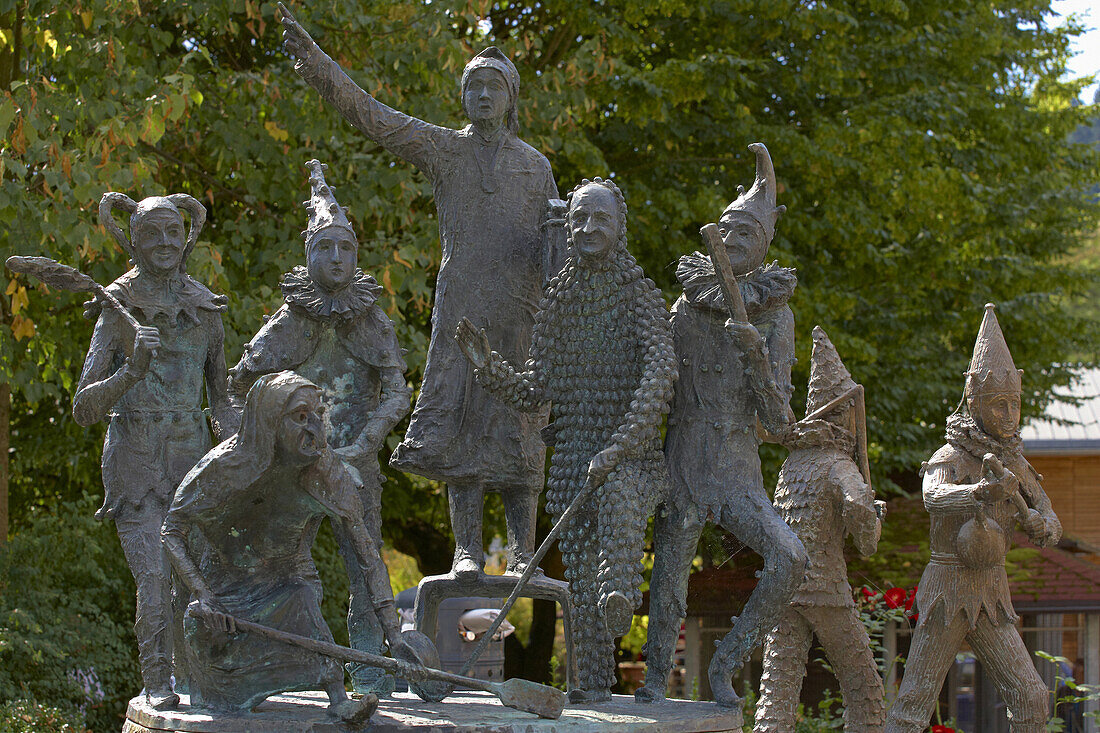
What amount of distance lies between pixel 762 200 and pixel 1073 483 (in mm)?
15076

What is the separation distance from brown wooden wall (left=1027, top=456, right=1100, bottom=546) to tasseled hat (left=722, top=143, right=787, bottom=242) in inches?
575

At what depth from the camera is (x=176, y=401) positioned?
628 centimetres

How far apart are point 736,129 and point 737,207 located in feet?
25.6

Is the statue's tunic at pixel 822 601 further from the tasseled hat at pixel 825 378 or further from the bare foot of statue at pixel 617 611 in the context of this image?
the bare foot of statue at pixel 617 611

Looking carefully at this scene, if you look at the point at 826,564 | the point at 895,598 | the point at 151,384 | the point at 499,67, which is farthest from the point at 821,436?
the point at 151,384

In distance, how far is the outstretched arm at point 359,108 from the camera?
6.40m

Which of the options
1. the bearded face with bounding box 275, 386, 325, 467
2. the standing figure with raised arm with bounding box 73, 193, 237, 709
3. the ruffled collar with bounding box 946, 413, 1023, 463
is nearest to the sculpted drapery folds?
the bearded face with bounding box 275, 386, 325, 467

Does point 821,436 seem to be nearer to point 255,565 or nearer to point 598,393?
point 598,393

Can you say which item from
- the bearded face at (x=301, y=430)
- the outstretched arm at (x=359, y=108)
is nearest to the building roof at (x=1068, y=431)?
the outstretched arm at (x=359, y=108)

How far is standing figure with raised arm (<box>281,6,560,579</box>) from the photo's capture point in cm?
640

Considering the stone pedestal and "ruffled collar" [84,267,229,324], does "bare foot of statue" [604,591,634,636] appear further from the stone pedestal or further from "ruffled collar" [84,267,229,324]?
"ruffled collar" [84,267,229,324]

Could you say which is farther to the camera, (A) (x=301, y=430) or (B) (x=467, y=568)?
(B) (x=467, y=568)

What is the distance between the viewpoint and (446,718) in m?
5.11

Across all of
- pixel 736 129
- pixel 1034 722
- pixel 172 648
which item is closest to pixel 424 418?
pixel 172 648
